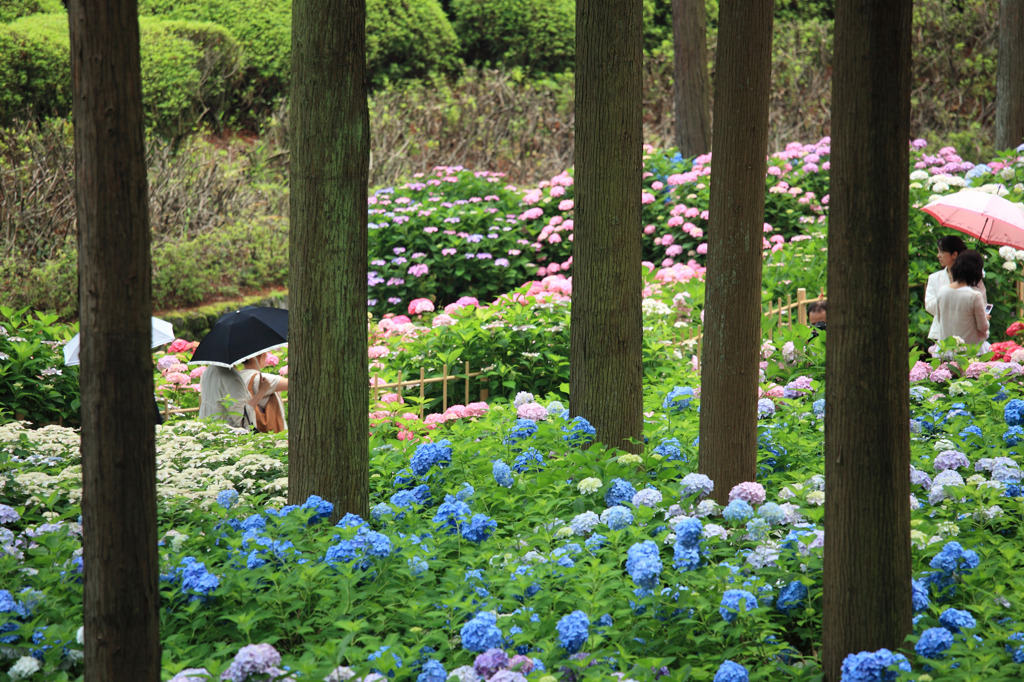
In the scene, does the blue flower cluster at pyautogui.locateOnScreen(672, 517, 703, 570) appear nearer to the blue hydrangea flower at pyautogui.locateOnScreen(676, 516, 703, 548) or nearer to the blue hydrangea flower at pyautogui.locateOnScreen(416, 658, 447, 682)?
the blue hydrangea flower at pyautogui.locateOnScreen(676, 516, 703, 548)

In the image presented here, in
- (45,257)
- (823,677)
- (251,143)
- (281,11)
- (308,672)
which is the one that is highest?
(281,11)

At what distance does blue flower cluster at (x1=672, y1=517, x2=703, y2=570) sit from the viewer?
110 inches

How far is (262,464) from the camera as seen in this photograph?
409cm

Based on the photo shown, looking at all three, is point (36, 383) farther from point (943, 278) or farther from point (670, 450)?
point (943, 278)

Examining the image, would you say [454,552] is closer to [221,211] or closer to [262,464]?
[262,464]

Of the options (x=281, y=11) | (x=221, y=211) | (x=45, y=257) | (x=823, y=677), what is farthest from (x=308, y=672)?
(x=281, y=11)

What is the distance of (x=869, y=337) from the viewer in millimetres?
2471

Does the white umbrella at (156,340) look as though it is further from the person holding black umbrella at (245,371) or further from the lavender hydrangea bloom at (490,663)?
the lavender hydrangea bloom at (490,663)

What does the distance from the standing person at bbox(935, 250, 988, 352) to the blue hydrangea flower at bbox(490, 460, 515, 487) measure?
13.7ft

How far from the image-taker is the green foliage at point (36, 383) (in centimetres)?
514

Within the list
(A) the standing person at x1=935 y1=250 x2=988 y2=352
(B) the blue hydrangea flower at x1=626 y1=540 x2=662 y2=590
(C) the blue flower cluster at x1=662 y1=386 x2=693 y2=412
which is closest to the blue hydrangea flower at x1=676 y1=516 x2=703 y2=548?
(B) the blue hydrangea flower at x1=626 y1=540 x2=662 y2=590

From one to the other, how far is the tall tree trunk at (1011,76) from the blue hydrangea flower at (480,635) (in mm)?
11737

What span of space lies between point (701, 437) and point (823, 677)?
4.35ft

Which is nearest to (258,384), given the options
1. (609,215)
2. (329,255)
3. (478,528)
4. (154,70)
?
(329,255)
